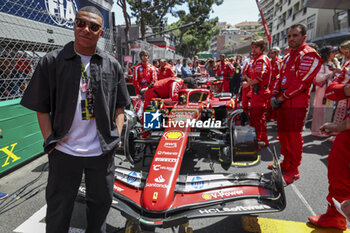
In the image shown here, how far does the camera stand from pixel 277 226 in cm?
234

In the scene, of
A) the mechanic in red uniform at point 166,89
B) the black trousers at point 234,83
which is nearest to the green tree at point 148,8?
the black trousers at point 234,83

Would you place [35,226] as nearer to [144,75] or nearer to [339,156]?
[339,156]

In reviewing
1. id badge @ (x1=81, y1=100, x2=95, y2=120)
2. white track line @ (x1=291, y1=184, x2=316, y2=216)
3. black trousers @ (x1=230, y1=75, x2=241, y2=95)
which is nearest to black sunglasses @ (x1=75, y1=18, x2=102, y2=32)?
id badge @ (x1=81, y1=100, x2=95, y2=120)

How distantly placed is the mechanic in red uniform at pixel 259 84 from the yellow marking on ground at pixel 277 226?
245 centimetres

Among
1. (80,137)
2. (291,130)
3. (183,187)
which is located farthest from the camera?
(291,130)

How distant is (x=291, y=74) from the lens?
306 centimetres

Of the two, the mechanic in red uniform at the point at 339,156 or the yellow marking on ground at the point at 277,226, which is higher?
the mechanic in red uniform at the point at 339,156

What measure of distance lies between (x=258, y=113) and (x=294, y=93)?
156 cm

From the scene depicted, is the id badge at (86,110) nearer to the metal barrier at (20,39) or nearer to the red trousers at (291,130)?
the red trousers at (291,130)

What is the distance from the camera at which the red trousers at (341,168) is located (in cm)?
202

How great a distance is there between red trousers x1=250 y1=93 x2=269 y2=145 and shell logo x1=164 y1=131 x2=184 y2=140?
7.17 feet

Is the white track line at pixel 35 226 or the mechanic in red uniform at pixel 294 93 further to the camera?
the mechanic in red uniform at pixel 294 93

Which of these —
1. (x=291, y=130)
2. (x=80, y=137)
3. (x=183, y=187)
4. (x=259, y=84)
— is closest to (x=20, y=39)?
(x=80, y=137)

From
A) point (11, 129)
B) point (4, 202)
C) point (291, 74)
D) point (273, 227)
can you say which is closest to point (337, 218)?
point (273, 227)
